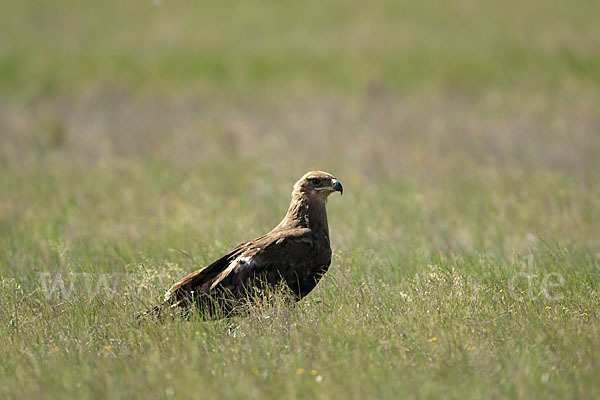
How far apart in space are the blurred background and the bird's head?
1.03m

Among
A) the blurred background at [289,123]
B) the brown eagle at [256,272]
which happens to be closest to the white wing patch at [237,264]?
the brown eagle at [256,272]

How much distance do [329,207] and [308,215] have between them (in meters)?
4.01

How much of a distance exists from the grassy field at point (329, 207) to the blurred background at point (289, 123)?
8cm

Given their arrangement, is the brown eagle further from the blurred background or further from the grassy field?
the blurred background

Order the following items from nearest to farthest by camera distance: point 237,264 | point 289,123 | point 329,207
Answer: point 237,264 → point 329,207 → point 289,123

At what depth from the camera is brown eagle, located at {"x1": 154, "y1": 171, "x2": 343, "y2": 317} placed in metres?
5.31

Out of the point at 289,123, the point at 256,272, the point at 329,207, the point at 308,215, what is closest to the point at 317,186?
the point at 308,215

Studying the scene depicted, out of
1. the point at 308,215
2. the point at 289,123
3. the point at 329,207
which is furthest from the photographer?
the point at 289,123

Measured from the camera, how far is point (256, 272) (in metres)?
5.35

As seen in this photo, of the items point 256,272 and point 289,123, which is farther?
point 289,123

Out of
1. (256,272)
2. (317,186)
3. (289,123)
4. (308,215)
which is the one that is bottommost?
(289,123)

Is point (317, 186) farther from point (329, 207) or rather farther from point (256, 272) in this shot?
point (329, 207)

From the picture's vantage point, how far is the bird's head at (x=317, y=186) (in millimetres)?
5895

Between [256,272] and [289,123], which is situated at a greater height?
[256,272]
